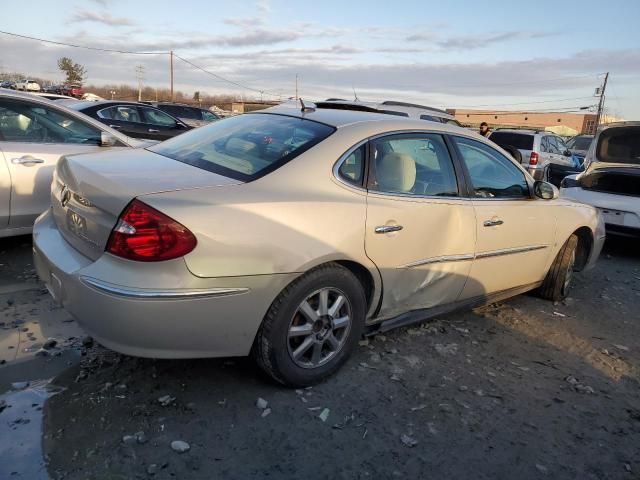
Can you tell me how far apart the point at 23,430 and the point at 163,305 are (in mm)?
918

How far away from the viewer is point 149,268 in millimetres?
2465

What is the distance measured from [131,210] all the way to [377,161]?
58.8 inches

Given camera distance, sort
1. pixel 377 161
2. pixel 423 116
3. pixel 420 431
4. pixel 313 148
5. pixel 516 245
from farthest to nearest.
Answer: pixel 423 116, pixel 516 245, pixel 377 161, pixel 313 148, pixel 420 431

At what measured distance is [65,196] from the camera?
10.1ft

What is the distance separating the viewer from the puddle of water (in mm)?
2281

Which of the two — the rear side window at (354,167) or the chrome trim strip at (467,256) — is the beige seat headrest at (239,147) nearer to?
the rear side window at (354,167)

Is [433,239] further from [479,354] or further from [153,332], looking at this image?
[153,332]

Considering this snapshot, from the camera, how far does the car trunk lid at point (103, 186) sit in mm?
2613

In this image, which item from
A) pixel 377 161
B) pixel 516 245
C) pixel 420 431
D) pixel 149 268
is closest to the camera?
pixel 149 268

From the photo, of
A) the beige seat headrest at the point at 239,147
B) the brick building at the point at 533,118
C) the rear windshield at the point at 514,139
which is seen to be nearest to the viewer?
the beige seat headrest at the point at 239,147

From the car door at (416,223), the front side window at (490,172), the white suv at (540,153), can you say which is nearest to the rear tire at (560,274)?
the front side window at (490,172)

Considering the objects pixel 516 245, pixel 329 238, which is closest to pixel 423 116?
pixel 516 245

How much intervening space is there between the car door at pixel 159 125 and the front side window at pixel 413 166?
9297 mm

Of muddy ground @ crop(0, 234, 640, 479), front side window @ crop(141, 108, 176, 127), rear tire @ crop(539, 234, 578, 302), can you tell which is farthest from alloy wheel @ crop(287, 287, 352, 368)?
front side window @ crop(141, 108, 176, 127)
